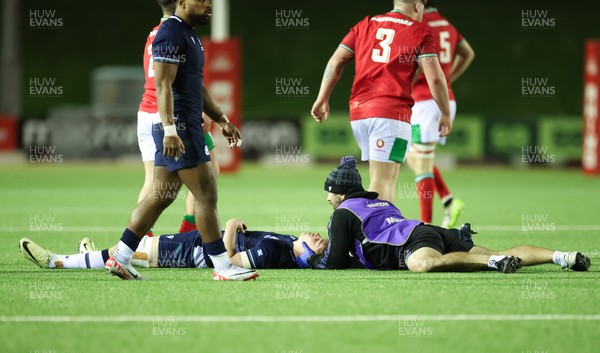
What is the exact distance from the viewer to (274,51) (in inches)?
1677

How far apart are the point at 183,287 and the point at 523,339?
2.54 meters

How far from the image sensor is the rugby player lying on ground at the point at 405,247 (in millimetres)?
7148

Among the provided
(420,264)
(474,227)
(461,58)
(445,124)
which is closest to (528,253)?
(420,264)

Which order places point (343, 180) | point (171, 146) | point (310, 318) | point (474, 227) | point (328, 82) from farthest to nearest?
point (474, 227) < point (328, 82) < point (343, 180) < point (171, 146) < point (310, 318)

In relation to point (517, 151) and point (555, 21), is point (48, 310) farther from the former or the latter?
point (555, 21)

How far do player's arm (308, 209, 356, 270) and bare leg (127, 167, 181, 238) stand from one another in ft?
3.95

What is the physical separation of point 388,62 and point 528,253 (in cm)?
233

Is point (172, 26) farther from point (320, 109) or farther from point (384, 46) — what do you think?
point (384, 46)

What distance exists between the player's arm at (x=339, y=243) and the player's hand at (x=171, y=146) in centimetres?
139

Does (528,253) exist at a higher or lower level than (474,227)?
higher

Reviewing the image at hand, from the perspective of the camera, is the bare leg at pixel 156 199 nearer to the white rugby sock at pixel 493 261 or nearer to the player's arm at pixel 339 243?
the player's arm at pixel 339 243

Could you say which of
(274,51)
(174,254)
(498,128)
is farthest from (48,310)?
(274,51)

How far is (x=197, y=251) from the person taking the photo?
25.4ft

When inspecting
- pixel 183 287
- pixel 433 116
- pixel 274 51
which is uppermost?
pixel 274 51
